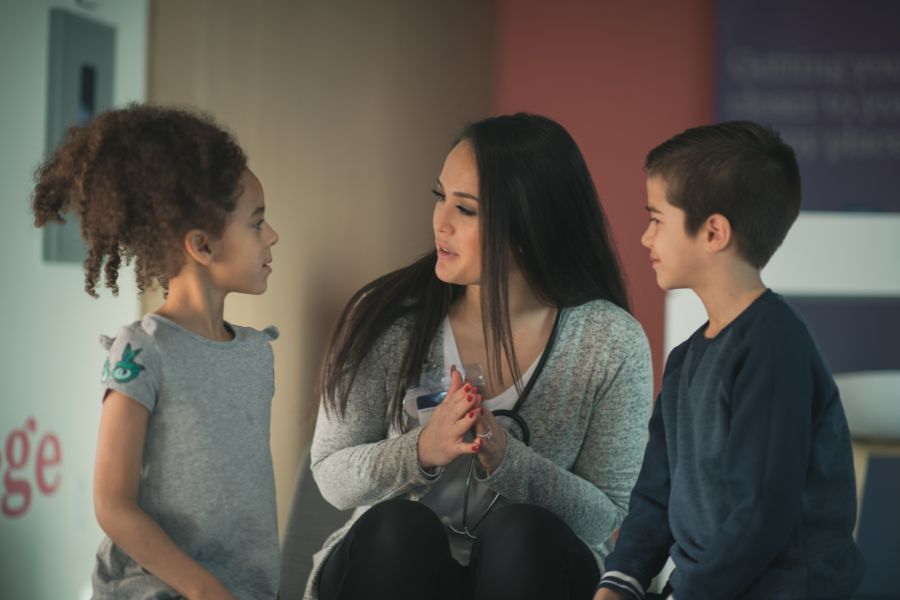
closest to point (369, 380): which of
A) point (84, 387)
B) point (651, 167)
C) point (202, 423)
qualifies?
point (202, 423)

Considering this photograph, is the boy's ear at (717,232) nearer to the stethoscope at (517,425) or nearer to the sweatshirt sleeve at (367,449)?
the stethoscope at (517,425)

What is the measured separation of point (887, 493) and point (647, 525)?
2145 millimetres

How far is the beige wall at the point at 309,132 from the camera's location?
297 centimetres

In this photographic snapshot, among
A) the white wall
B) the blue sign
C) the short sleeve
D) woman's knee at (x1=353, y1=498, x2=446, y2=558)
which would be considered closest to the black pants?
woman's knee at (x1=353, y1=498, x2=446, y2=558)

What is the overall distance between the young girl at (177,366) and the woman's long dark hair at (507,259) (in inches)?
12.6

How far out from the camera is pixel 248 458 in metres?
1.45

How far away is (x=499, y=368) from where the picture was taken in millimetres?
1762

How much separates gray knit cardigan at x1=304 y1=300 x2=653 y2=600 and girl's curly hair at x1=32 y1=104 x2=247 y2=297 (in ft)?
1.48

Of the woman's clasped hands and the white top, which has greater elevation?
the woman's clasped hands

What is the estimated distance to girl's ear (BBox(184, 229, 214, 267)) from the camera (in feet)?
4.66

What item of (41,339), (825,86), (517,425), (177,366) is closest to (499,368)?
(517,425)

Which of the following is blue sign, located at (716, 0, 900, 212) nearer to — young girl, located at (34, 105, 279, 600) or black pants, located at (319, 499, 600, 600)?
black pants, located at (319, 499, 600, 600)

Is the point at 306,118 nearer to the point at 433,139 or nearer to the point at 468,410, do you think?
the point at 433,139

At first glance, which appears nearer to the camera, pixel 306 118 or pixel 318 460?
pixel 318 460
